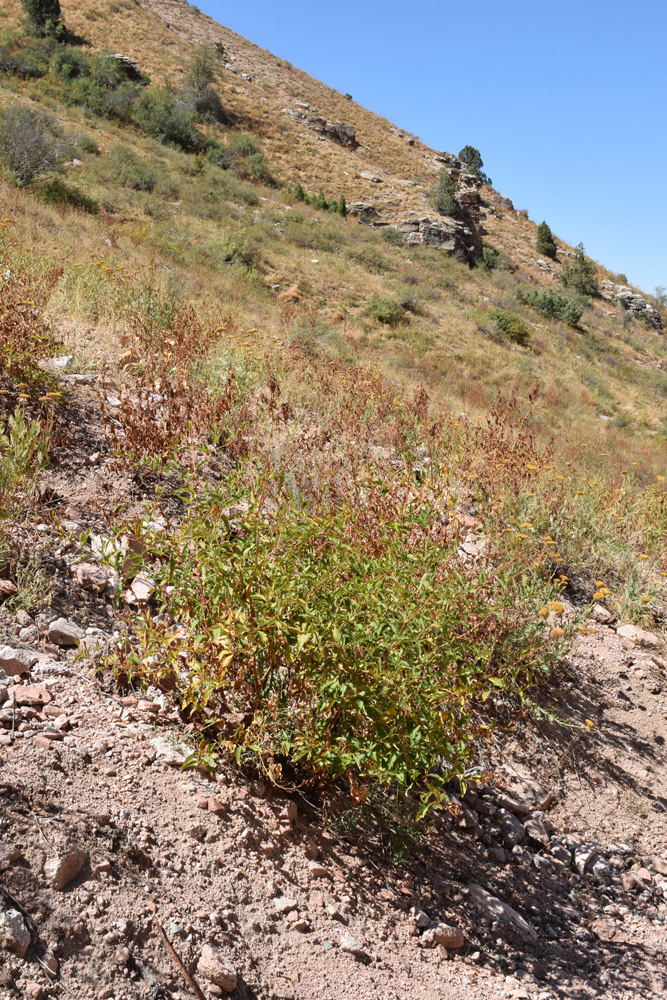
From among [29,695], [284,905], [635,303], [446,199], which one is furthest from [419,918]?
[635,303]

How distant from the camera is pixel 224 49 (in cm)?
3969

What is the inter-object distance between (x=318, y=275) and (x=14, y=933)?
49.3ft

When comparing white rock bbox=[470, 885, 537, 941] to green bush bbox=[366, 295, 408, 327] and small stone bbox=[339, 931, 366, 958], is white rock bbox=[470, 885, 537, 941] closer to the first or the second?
small stone bbox=[339, 931, 366, 958]

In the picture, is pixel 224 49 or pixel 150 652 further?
pixel 224 49

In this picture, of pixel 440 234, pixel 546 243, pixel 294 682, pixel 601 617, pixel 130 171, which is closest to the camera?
pixel 294 682

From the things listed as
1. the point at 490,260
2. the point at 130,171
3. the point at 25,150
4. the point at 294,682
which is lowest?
the point at 294,682

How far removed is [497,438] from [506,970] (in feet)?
14.2

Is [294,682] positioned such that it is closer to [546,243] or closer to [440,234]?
[440,234]

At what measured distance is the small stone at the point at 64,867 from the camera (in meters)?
1.52

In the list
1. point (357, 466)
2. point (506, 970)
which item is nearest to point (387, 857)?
point (506, 970)

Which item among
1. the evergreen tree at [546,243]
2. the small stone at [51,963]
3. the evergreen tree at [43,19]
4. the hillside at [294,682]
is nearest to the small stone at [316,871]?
the hillside at [294,682]

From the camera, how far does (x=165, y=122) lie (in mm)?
23219

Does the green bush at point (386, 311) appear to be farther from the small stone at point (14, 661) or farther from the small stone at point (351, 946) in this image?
the small stone at point (351, 946)

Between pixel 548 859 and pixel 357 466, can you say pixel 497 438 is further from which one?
pixel 548 859
